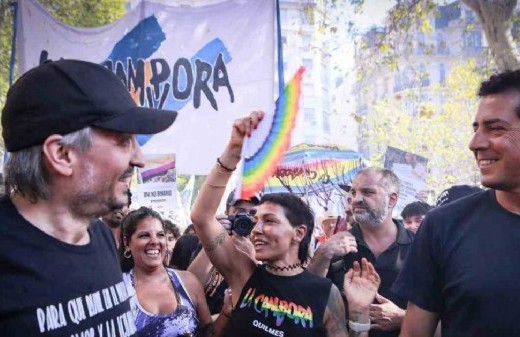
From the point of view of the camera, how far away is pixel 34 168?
1628 mm

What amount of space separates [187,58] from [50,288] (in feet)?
11.7

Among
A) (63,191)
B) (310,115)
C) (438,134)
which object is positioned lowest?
(438,134)

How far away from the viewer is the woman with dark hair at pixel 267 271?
106 inches

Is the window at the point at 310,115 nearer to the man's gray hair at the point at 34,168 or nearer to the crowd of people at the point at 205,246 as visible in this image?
the crowd of people at the point at 205,246

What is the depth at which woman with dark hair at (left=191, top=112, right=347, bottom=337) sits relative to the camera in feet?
8.80

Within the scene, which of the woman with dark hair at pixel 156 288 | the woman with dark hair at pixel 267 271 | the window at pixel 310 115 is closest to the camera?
the woman with dark hair at pixel 267 271

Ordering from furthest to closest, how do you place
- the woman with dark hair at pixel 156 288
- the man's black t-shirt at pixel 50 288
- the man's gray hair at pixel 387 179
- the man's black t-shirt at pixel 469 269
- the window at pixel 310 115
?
the window at pixel 310 115
the man's gray hair at pixel 387 179
the woman with dark hair at pixel 156 288
the man's black t-shirt at pixel 469 269
the man's black t-shirt at pixel 50 288

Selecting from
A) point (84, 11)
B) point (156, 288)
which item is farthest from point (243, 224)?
point (84, 11)

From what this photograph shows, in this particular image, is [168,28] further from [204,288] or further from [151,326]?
[151,326]

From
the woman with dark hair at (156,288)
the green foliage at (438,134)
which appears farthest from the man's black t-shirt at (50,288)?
the green foliage at (438,134)

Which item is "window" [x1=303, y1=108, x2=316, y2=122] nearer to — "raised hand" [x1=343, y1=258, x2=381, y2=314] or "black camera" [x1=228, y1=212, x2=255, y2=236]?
"black camera" [x1=228, y1=212, x2=255, y2=236]

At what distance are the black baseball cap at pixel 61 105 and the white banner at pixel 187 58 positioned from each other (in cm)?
287

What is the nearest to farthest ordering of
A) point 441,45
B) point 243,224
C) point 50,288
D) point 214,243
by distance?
point 50,288 → point 214,243 → point 243,224 → point 441,45

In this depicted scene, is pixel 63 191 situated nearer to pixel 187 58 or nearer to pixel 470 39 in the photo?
pixel 187 58
